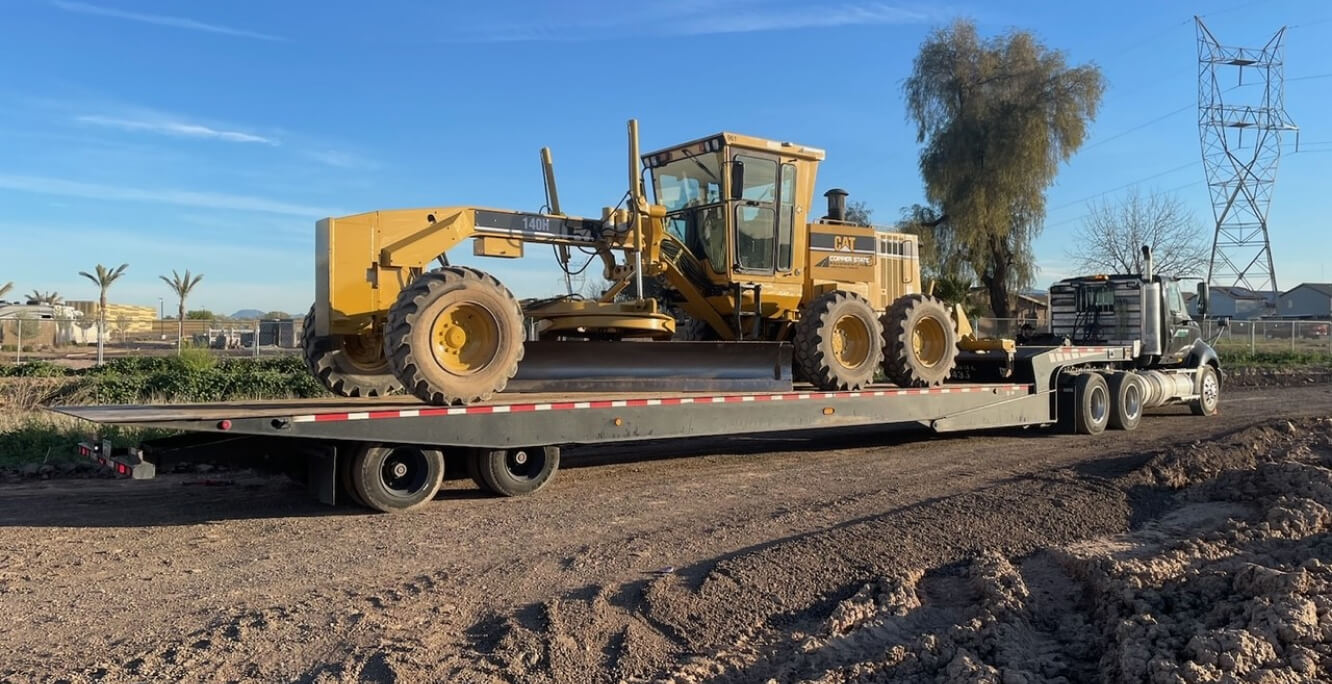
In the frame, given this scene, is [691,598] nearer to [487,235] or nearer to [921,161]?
[487,235]

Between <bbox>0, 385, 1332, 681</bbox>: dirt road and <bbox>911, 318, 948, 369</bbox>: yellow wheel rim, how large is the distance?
1813 millimetres

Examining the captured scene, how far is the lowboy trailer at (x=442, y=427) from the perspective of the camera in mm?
6629

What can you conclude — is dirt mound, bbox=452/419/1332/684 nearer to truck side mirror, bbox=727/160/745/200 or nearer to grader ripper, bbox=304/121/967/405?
grader ripper, bbox=304/121/967/405

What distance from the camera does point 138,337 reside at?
3328 centimetres

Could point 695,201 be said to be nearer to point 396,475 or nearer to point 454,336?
point 454,336

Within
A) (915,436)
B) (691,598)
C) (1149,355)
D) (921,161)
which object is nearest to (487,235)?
(691,598)

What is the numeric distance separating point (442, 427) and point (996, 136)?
2655cm

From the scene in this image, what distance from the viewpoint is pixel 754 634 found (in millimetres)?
4602

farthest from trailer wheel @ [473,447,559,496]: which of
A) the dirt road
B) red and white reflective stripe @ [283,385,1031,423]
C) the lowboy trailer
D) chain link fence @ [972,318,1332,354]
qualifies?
chain link fence @ [972,318,1332,354]

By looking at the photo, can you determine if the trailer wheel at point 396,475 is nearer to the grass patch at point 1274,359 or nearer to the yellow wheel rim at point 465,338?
the yellow wheel rim at point 465,338

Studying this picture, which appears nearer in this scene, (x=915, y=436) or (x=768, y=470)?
(x=768, y=470)

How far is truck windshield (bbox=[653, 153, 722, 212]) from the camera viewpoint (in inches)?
385

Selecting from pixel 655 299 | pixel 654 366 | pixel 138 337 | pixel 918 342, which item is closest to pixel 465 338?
pixel 654 366

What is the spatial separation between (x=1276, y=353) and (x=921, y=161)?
13076mm
